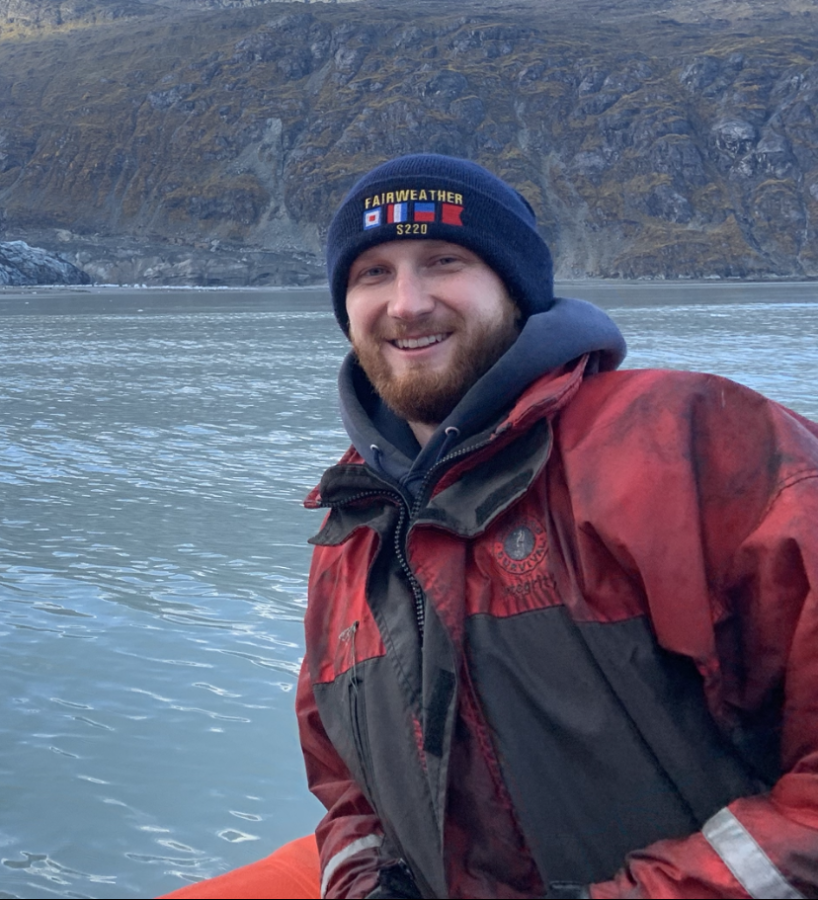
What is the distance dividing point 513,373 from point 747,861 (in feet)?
2.72

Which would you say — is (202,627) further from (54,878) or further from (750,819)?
(750,819)

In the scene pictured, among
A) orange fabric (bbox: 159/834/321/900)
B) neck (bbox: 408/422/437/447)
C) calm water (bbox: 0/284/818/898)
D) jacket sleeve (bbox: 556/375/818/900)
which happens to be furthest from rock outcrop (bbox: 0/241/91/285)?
jacket sleeve (bbox: 556/375/818/900)

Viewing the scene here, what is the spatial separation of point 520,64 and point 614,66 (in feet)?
31.4

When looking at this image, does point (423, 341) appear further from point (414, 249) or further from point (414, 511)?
point (414, 511)

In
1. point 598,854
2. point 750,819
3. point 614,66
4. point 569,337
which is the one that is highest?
point 614,66

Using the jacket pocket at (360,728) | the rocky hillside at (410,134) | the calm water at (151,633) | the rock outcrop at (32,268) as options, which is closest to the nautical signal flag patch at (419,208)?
the jacket pocket at (360,728)

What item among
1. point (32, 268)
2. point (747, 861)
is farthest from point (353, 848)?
point (32, 268)

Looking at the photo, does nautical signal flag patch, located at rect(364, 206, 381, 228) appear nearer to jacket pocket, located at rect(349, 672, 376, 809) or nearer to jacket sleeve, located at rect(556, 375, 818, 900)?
jacket sleeve, located at rect(556, 375, 818, 900)

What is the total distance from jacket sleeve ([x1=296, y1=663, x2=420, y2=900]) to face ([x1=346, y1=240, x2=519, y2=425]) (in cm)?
59

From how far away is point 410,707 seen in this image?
1.80m

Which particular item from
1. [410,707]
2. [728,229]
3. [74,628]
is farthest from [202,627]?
[728,229]

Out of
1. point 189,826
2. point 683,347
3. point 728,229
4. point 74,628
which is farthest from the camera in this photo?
point 728,229

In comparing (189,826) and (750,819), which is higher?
(750,819)

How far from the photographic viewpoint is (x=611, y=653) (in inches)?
65.0
